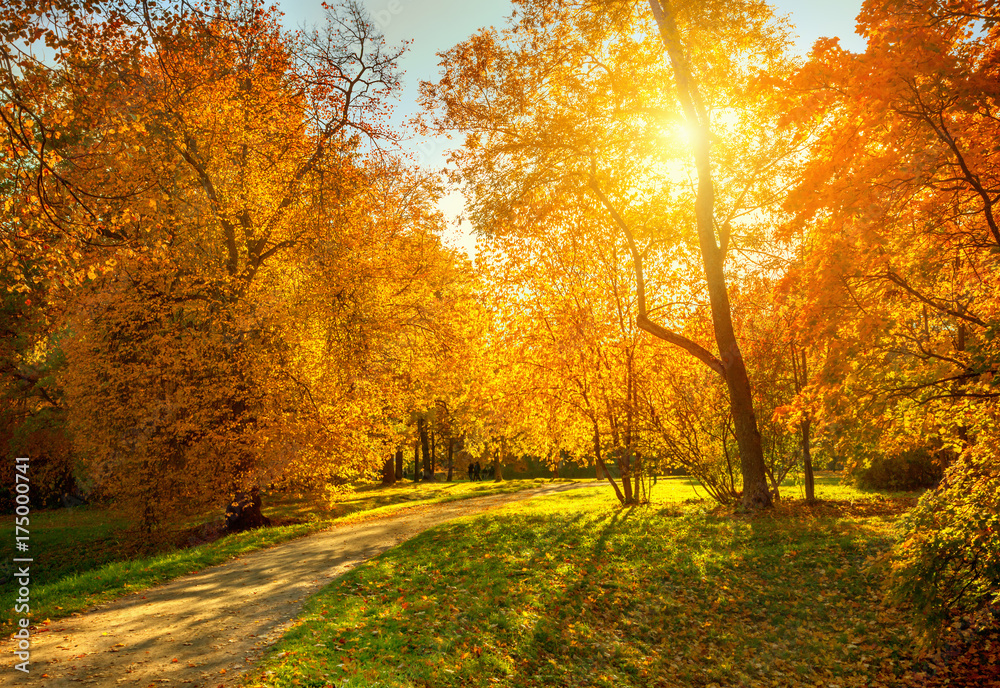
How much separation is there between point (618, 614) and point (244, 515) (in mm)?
12865

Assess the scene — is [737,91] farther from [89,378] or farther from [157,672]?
[89,378]

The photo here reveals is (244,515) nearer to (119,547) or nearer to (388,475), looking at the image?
(119,547)

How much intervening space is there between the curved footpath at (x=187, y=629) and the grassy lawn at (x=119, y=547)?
49cm

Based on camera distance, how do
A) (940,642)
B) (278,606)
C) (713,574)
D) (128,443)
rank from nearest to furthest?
(940,642), (278,606), (713,574), (128,443)

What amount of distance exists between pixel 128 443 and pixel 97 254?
589 centimetres

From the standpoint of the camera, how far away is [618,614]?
8547mm

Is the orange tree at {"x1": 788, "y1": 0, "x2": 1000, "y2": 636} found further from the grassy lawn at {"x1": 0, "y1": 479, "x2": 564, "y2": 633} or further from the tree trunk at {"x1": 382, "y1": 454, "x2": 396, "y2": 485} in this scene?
the tree trunk at {"x1": 382, "y1": 454, "x2": 396, "y2": 485}

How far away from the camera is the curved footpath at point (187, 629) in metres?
5.79

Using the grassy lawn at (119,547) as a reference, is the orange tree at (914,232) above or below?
above

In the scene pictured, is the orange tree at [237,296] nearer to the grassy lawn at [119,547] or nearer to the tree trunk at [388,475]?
the grassy lawn at [119,547]

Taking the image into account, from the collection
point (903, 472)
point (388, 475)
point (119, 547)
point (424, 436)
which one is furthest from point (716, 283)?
point (424, 436)

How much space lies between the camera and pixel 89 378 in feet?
51.0

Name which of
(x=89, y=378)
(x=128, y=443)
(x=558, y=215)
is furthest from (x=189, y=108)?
(x=558, y=215)

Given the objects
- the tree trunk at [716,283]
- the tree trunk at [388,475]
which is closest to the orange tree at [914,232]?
the tree trunk at [716,283]
